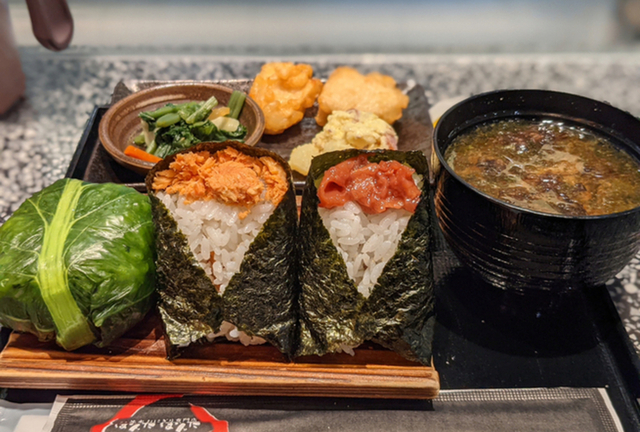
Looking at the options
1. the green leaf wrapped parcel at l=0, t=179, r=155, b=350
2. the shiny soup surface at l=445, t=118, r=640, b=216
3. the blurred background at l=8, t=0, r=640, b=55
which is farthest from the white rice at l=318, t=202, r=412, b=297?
the blurred background at l=8, t=0, r=640, b=55

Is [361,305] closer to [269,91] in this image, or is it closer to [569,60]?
[269,91]

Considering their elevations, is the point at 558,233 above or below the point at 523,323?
above

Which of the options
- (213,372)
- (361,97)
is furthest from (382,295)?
(361,97)

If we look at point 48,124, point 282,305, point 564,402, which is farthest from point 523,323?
point 48,124

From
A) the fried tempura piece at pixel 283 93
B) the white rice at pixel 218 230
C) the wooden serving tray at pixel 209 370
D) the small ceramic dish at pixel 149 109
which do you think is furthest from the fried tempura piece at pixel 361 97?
the wooden serving tray at pixel 209 370

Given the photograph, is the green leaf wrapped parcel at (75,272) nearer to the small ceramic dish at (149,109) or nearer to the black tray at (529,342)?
the black tray at (529,342)

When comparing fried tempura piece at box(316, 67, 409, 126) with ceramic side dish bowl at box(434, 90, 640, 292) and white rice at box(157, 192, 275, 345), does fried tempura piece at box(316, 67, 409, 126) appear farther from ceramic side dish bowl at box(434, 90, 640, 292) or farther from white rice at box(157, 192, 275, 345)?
white rice at box(157, 192, 275, 345)
